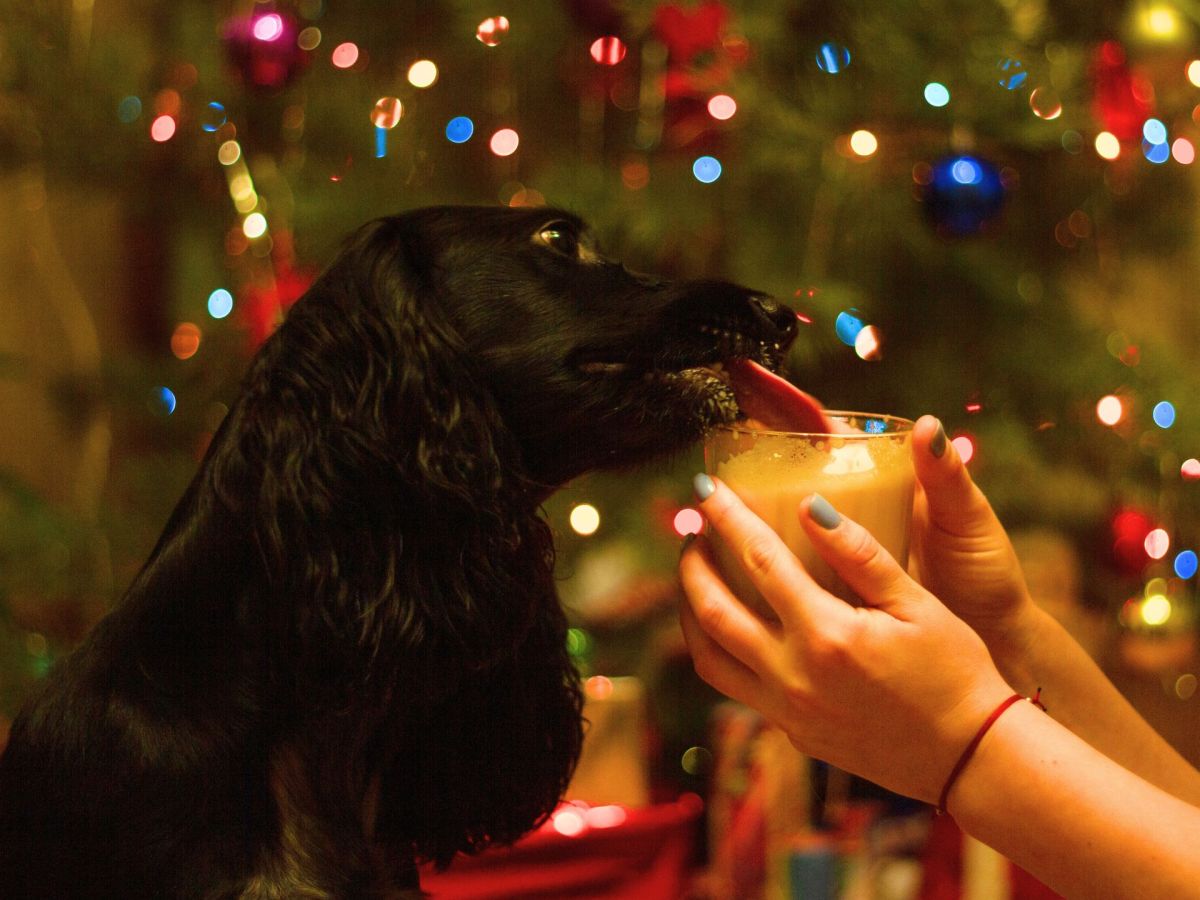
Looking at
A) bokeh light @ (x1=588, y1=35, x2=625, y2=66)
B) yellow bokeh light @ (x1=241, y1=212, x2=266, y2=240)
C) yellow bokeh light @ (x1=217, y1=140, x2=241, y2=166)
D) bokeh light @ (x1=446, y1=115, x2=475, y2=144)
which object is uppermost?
bokeh light @ (x1=588, y1=35, x2=625, y2=66)

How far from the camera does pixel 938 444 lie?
978 mm

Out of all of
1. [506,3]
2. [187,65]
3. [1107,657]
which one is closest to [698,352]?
[506,3]

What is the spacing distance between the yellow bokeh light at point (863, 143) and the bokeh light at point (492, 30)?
26.5 inches

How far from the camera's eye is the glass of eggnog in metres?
0.92

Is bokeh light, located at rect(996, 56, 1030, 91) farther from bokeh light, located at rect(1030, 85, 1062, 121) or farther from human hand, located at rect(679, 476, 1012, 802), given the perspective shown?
human hand, located at rect(679, 476, 1012, 802)

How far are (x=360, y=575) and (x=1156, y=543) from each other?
1.94 metres

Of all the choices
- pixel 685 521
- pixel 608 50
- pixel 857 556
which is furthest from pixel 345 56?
pixel 857 556

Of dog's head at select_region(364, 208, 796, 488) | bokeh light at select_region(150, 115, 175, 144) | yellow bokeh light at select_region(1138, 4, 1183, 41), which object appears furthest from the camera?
bokeh light at select_region(150, 115, 175, 144)

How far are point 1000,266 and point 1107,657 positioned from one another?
1075 millimetres

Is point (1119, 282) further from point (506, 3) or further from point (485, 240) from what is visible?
point (485, 240)

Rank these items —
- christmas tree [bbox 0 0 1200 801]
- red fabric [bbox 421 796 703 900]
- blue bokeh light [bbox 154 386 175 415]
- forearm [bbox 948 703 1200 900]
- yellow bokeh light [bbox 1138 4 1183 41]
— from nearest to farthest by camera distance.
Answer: forearm [bbox 948 703 1200 900], red fabric [bbox 421 796 703 900], christmas tree [bbox 0 0 1200 801], yellow bokeh light [bbox 1138 4 1183 41], blue bokeh light [bbox 154 386 175 415]

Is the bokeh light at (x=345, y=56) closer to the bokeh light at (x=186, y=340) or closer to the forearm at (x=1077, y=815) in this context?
the bokeh light at (x=186, y=340)

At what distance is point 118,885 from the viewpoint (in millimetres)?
933

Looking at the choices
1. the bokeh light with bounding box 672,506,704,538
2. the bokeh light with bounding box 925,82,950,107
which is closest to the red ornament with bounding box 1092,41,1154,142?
the bokeh light with bounding box 925,82,950,107
